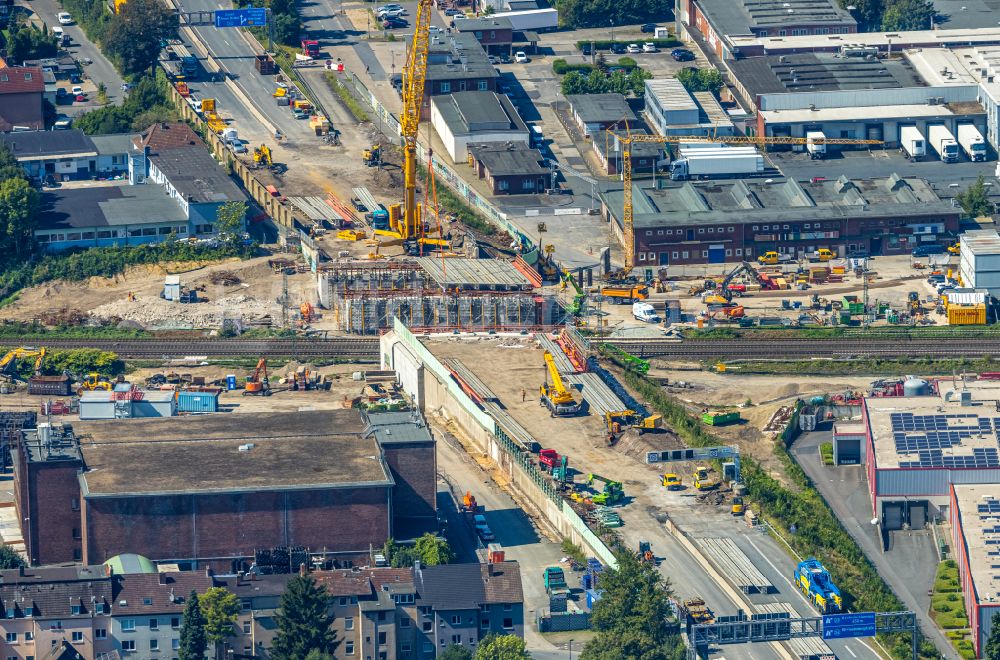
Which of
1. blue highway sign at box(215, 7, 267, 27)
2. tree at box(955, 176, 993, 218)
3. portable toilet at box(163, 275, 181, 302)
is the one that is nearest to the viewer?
portable toilet at box(163, 275, 181, 302)

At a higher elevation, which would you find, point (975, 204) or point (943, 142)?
point (943, 142)

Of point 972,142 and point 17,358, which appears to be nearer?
point 17,358

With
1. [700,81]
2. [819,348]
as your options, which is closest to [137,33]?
[700,81]

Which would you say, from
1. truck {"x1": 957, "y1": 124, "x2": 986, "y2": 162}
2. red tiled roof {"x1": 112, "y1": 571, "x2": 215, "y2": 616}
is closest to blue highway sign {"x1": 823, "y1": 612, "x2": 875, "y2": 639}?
red tiled roof {"x1": 112, "y1": 571, "x2": 215, "y2": 616}

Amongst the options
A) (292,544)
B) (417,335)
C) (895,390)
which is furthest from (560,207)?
(292,544)

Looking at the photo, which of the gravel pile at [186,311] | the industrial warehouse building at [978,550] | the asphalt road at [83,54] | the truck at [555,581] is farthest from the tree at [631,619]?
the asphalt road at [83,54]

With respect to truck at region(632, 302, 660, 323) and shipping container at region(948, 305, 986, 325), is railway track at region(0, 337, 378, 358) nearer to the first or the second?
truck at region(632, 302, 660, 323)

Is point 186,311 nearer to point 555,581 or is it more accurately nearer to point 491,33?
point 555,581

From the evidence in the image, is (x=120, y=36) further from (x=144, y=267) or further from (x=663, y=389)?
(x=663, y=389)
